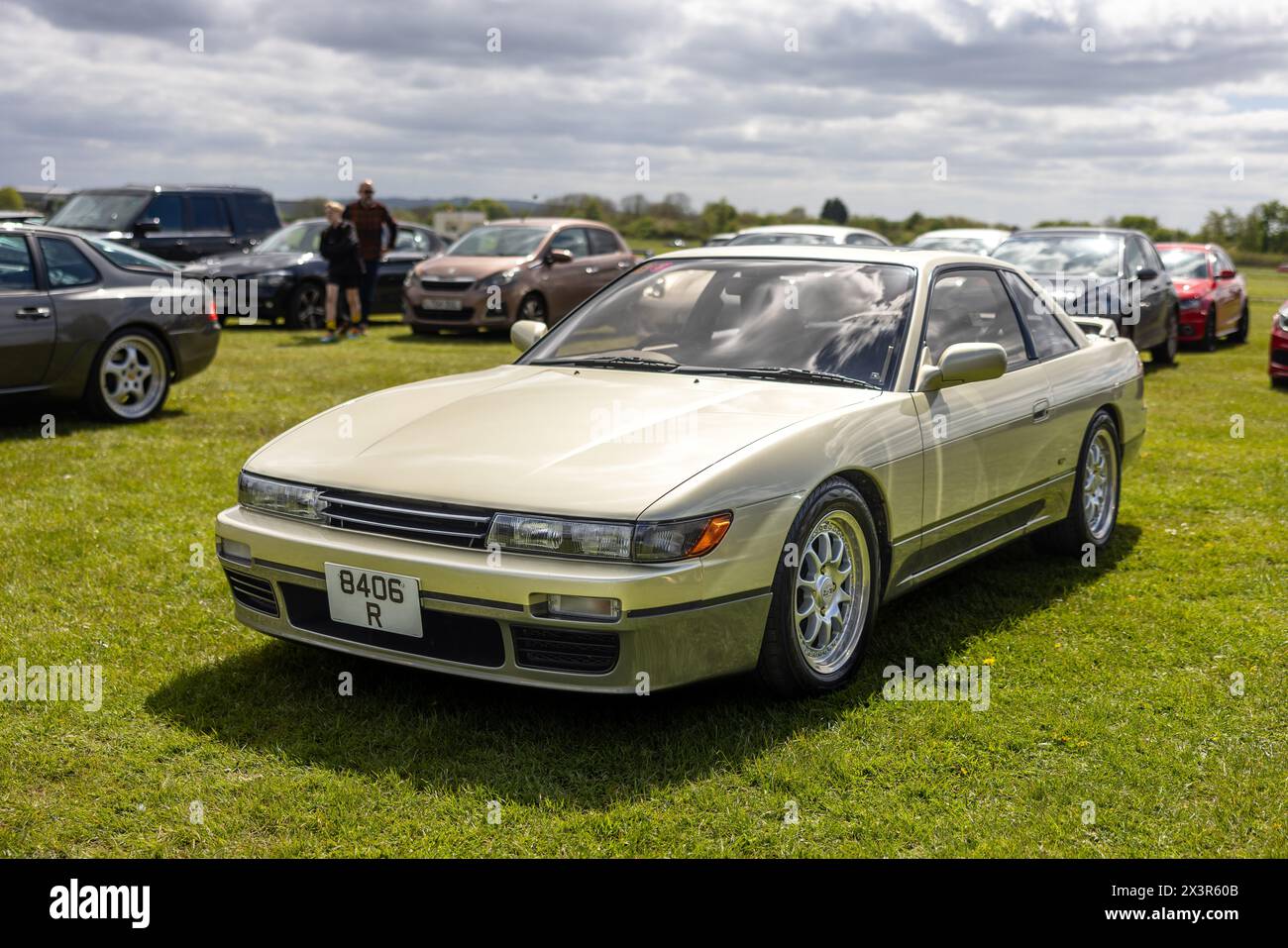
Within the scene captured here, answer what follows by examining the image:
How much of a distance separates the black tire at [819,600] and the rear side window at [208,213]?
1674 cm

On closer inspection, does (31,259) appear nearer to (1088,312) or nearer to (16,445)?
(16,445)

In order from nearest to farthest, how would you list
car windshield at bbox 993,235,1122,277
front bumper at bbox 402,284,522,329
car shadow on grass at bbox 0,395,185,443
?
car shadow on grass at bbox 0,395,185,443 → car windshield at bbox 993,235,1122,277 → front bumper at bbox 402,284,522,329

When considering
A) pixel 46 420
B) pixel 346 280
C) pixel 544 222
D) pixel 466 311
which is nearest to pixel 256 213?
pixel 346 280

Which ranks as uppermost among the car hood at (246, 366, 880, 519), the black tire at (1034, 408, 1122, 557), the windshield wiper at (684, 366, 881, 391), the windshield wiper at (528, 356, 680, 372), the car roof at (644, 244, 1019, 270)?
the car roof at (644, 244, 1019, 270)

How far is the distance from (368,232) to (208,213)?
3650 mm

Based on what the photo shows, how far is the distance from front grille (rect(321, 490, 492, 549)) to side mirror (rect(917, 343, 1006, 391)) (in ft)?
6.05

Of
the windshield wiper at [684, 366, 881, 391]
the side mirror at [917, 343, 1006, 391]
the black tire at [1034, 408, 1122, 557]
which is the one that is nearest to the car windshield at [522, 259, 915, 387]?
the windshield wiper at [684, 366, 881, 391]

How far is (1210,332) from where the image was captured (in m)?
17.6

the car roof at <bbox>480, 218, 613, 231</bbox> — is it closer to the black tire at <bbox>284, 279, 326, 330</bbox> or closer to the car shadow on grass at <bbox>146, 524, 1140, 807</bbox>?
the black tire at <bbox>284, 279, 326, 330</bbox>

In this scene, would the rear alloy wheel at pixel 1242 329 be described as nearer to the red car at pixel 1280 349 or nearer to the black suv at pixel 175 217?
the red car at pixel 1280 349

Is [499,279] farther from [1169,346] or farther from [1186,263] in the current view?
[1186,263]

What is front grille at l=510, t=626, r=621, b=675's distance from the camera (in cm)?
370

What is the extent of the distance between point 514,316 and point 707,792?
45.1ft

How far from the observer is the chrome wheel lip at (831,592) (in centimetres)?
420
